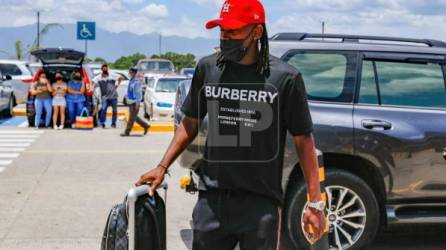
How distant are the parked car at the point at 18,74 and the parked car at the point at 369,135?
18562 millimetres

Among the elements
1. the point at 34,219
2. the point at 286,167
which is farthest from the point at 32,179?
the point at 286,167

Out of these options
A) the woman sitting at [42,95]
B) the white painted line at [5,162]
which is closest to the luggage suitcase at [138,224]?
the white painted line at [5,162]

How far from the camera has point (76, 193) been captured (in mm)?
8383

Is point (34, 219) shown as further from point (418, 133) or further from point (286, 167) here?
point (418, 133)

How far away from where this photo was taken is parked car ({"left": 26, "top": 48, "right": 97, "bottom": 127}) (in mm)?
16500

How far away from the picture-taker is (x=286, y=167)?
534cm

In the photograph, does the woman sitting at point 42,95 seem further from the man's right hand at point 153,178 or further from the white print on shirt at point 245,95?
the white print on shirt at point 245,95

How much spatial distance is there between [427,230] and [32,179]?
5.42 m

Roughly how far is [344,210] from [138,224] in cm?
277

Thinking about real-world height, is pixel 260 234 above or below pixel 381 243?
above

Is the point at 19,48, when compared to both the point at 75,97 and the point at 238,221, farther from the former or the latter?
the point at 238,221

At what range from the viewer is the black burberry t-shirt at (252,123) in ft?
10.0

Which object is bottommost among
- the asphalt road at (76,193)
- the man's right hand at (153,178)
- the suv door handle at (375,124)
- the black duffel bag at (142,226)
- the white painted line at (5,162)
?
the white painted line at (5,162)

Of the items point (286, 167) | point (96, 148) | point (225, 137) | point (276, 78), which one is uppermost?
point (276, 78)
